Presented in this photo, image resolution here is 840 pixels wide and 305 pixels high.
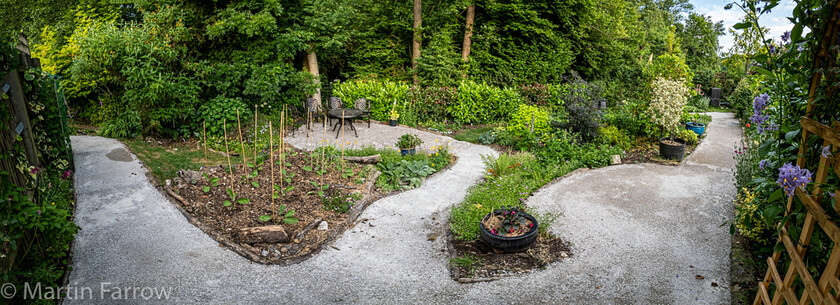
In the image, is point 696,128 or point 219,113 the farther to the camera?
point 696,128

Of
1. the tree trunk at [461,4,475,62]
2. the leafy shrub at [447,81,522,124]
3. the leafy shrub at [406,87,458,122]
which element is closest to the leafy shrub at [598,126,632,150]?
the leafy shrub at [447,81,522,124]

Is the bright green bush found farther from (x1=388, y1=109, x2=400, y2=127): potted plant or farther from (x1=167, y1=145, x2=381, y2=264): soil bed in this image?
(x1=167, y1=145, x2=381, y2=264): soil bed

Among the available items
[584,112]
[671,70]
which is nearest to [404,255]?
[584,112]

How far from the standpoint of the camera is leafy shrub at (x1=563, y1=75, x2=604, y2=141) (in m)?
8.30

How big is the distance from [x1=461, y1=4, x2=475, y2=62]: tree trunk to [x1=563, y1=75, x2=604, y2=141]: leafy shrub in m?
5.29

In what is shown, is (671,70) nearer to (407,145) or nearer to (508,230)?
(407,145)

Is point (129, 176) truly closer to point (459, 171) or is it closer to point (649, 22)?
point (459, 171)

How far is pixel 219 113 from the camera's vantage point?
8.57m

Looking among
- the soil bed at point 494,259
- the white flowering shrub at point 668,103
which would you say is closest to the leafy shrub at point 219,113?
the soil bed at point 494,259

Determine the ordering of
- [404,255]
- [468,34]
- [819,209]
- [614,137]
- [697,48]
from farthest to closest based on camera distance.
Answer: [697,48] < [468,34] < [614,137] < [404,255] < [819,209]

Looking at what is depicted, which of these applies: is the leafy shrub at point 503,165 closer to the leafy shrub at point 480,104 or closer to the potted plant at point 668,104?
the potted plant at point 668,104

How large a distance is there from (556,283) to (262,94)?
7501mm

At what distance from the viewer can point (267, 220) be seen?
4910 millimetres

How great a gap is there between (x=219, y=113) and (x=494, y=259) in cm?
664
